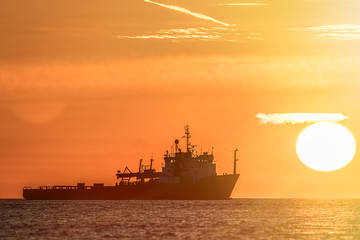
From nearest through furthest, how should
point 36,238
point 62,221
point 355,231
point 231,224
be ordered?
point 36,238 → point 355,231 → point 231,224 → point 62,221

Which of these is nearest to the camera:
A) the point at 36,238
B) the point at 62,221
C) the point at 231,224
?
the point at 36,238

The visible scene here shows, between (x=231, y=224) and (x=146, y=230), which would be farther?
(x=231, y=224)

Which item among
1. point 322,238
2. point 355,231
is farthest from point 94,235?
point 355,231

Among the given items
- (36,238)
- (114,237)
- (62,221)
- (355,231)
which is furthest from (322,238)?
(62,221)

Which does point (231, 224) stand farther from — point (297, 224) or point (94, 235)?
point (94, 235)

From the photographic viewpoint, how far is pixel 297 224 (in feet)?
394

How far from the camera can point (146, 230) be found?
104 meters

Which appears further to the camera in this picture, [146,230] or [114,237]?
[146,230]

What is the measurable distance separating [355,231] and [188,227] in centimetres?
2150

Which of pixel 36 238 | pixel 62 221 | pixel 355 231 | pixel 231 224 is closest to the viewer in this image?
pixel 36 238

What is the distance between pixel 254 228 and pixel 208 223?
12.7 metres

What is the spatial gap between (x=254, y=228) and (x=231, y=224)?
9.82 m

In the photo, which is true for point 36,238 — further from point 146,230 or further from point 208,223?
point 208,223

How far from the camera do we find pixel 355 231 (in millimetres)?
103750
